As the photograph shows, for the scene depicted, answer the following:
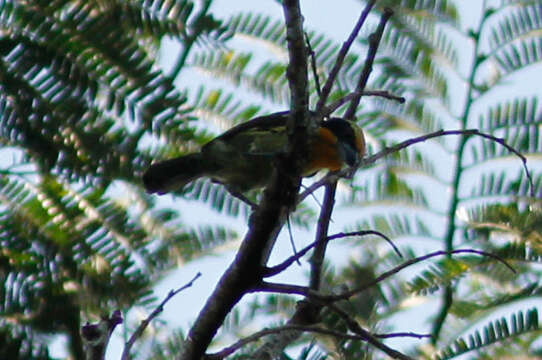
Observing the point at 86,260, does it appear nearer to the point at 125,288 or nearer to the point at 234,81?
the point at 125,288

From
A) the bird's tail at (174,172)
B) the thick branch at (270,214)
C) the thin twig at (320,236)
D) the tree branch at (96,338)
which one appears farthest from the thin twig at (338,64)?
the bird's tail at (174,172)

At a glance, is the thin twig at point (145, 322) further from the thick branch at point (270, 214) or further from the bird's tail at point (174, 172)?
the bird's tail at point (174, 172)

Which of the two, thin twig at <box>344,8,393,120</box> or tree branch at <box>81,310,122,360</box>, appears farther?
thin twig at <box>344,8,393,120</box>

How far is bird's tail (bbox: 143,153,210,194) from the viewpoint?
12.7 ft

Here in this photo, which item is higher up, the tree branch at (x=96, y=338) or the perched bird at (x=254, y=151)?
the tree branch at (x=96, y=338)

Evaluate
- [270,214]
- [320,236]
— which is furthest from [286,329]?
[320,236]

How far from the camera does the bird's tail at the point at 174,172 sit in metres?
3.87

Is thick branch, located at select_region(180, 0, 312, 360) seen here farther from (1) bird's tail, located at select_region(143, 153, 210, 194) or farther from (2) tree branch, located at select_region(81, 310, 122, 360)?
(1) bird's tail, located at select_region(143, 153, 210, 194)

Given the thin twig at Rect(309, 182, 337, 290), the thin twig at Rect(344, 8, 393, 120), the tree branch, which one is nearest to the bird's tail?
the thin twig at Rect(309, 182, 337, 290)

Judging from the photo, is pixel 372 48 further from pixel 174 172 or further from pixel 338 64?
pixel 174 172

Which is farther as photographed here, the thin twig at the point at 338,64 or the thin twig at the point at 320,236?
the thin twig at the point at 320,236

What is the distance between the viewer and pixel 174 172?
4.14m

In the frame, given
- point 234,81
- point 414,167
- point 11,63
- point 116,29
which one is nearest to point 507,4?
point 414,167

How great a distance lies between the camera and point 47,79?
366 centimetres
